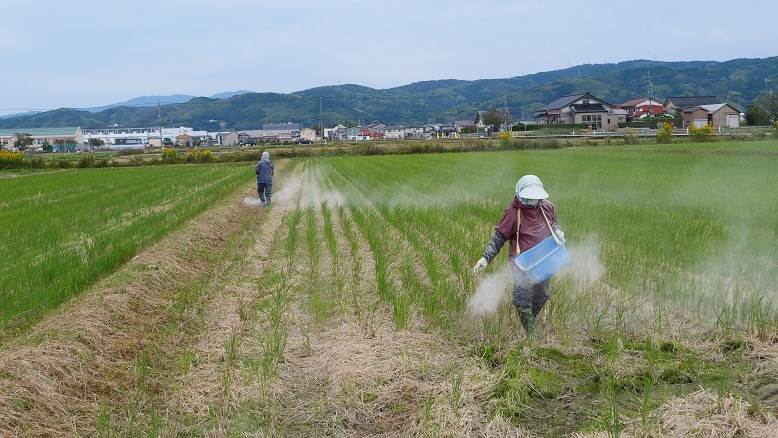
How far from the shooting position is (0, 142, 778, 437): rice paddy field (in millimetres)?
3867

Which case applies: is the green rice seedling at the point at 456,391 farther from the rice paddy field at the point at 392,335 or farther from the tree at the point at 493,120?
the tree at the point at 493,120

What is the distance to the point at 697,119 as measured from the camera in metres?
68.6

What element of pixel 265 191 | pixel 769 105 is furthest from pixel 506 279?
pixel 769 105

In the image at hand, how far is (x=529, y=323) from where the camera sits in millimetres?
5098

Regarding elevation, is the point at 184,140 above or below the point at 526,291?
above

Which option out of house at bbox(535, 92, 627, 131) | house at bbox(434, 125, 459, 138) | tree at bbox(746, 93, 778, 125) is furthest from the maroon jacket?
house at bbox(434, 125, 459, 138)

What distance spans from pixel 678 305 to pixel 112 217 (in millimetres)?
10892

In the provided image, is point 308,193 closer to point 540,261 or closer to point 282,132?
point 540,261

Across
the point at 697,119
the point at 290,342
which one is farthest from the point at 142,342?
the point at 697,119

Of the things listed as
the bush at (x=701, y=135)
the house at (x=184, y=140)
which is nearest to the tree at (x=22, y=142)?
the house at (x=184, y=140)

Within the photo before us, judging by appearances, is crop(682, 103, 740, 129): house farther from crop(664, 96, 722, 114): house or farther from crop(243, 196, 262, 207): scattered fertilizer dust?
crop(243, 196, 262, 207): scattered fertilizer dust

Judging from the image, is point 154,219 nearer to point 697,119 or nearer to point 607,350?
point 607,350

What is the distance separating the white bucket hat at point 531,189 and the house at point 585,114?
68533 millimetres

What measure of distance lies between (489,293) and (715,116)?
69716 millimetres
